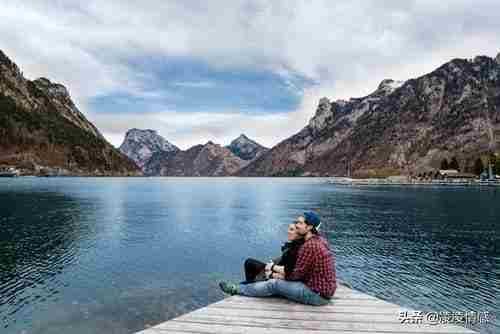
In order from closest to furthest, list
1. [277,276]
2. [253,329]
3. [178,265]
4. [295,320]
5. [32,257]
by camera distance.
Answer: [253,329] → [295,320] → [277,276] → [178,265] → [32,257]

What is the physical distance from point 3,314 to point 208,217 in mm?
49402

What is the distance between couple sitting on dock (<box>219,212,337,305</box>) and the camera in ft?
40.3

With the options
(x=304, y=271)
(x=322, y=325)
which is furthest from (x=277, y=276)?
(x=322, y=325)

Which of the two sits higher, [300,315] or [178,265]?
[300,315]

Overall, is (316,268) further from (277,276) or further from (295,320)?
(295,320)

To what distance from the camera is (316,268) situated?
12.4 meters

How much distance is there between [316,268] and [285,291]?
1381 millimetres

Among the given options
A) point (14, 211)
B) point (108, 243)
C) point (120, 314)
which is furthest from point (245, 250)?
point (14, 211)

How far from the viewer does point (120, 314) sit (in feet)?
66.3

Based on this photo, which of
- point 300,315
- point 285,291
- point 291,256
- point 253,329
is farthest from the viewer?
point 291,256

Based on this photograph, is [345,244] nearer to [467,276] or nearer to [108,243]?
[467,276]

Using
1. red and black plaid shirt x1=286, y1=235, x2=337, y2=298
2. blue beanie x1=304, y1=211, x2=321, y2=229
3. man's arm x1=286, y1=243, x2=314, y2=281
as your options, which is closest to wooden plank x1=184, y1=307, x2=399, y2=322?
red and black plaid shirt x1=286, y1=235, x2=337, y2=298

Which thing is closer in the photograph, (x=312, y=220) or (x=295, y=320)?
(x=295, y=320)

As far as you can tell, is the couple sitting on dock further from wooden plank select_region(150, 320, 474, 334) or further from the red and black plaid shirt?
wooden plank select_region(150, 320, 474, 334)
